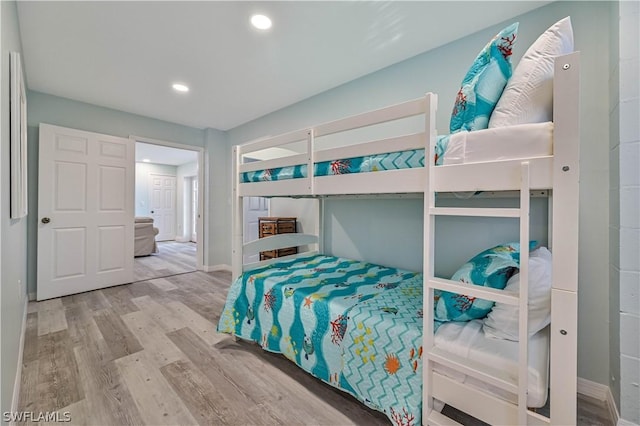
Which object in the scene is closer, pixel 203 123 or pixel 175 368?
pixel 175 368

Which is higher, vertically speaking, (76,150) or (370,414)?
(76,150)

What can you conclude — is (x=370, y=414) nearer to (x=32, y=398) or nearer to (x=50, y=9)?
(x=32, y=398)

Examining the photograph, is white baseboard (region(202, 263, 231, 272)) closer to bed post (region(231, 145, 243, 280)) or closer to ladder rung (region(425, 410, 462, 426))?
bed post (region(231, 145, 243, 280))

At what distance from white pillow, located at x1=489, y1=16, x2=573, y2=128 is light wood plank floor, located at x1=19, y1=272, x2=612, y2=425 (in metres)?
1.49

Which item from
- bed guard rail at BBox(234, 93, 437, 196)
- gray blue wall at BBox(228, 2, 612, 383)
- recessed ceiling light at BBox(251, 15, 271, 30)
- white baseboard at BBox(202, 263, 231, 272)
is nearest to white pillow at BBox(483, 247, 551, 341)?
bed guard rail at BBox(234, 93, 437, 196)

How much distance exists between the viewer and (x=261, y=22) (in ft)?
6.34

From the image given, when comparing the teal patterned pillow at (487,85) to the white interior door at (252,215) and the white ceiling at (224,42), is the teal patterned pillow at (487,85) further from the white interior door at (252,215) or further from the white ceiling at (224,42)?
the white interior door at (252,215)

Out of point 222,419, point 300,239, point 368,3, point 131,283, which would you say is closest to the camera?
point 222,419

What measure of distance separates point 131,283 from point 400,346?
3856 mm

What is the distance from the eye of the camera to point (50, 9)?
1.82 meters

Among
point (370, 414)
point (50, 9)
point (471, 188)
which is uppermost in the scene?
point (50, 9)

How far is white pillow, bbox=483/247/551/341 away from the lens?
100 centimetres

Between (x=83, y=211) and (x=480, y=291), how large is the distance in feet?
13.9

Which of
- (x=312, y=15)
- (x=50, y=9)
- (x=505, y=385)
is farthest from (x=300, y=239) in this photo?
(x=50, y=9)
